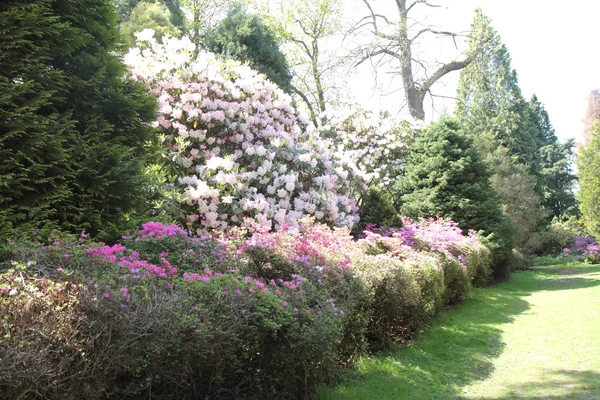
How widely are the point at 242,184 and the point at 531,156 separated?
24.5 metres

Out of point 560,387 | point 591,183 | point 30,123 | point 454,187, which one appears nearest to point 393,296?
point 560,387

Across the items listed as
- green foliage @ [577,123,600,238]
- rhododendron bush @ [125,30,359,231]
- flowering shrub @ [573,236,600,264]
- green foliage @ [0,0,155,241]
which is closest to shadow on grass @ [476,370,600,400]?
rhododendron bush @ [125,30,359,231]

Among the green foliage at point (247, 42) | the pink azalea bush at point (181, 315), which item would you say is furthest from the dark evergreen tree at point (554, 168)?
the pink azalea bush at point (181, 315)

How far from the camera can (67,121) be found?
469 cm

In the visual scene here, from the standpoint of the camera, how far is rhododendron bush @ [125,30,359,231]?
23.3 ft

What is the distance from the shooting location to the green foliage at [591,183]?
640 inches

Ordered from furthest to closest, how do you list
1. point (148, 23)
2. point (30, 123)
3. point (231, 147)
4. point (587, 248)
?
point (587, 248) → point (148, 23) → point (231, 147) → point (30, 123)

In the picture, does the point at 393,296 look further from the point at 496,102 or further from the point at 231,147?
the point at 496,102

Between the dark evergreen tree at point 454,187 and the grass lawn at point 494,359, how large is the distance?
13.3 feet

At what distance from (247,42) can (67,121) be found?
1090 centimetres

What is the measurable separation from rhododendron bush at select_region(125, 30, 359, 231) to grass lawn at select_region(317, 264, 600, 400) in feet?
8.96

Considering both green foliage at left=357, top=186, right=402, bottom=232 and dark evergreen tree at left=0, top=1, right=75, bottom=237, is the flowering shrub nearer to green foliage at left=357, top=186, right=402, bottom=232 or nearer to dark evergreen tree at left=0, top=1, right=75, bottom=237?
green foliage at left=357, top=186, right=402, bottom=232

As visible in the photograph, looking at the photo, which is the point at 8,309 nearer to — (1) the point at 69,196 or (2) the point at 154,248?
(2) the point at 154,248

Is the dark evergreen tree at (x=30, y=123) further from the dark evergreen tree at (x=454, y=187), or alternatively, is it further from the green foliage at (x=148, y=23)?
the green foliage at (x=148, y=23)
